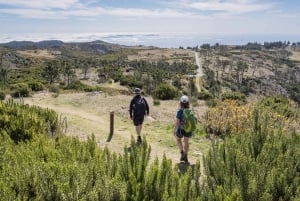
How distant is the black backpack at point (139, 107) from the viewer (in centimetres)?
1130

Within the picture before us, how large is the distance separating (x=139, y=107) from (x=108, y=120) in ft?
17.1

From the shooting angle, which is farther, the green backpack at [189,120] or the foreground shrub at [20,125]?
the green backpack at [189,120]

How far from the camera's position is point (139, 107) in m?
11.4

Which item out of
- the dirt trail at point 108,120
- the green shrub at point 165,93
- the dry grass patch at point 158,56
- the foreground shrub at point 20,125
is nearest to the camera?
the foreground shrub at point 20,125

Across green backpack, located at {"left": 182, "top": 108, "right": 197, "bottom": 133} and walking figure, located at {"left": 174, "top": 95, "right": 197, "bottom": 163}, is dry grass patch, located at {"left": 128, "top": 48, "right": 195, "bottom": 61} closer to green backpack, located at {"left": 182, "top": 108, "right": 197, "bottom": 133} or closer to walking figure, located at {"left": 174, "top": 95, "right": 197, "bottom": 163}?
walking figure, located at {"left": 174, "top": 95, "right": 197, "bottom": 163}

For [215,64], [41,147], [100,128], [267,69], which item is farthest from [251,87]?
[41,147]

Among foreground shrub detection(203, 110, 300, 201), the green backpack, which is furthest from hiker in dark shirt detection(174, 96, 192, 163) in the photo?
foreground shrub detection(203, 110, 300, 201)

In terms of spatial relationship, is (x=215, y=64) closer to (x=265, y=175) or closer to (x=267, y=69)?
(x=267, y=69)

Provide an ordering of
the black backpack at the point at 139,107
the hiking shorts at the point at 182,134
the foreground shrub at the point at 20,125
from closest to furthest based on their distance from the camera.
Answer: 1. the foreground shrub at the point at 20,125
2. the hiking shorts at the point at 182,134
3. the black backpack at the point at 139,107

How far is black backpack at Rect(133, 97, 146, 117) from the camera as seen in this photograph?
1130cm

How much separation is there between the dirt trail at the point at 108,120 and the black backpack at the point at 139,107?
106cm

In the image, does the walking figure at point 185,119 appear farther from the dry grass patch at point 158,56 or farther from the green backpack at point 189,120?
the dry grass patch at point 158,56

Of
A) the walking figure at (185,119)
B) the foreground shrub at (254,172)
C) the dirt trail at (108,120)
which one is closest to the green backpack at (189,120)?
the walking figure at (185,119)

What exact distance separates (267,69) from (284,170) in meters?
157
